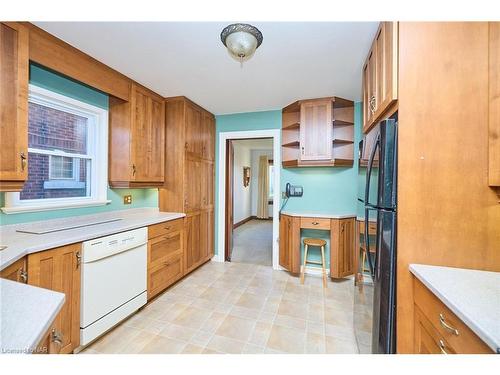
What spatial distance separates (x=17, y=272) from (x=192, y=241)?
1.85 m

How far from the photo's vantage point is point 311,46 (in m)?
1.71

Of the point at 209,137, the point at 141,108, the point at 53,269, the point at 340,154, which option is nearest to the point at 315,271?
the point at 340,154

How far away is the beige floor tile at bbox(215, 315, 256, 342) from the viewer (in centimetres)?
178

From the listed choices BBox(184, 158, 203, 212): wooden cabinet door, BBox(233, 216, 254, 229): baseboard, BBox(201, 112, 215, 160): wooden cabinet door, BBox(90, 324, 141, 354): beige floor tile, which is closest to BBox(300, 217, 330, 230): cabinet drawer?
BBox(184, 158, 203, 212): wooden cabinet door

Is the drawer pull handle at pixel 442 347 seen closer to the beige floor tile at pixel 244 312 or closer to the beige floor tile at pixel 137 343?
the beige floor tile at pixel 244 312

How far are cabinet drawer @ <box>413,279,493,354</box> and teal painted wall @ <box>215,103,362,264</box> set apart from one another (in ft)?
6.62

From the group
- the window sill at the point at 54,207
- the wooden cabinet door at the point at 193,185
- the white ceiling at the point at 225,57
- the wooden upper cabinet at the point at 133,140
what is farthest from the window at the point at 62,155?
the wooden cabinet door at the point at 193,185

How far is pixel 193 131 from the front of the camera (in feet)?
9.79

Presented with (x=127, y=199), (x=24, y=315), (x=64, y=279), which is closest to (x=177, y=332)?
(x=64, y=279)

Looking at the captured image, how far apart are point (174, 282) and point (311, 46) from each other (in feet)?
9.37

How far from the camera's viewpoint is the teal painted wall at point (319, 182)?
3.00m

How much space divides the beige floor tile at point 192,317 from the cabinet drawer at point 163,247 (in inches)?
23.0

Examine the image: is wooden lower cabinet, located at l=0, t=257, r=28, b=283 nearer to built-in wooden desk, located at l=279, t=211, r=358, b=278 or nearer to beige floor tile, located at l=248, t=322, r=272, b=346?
beige floor tile, located at l=248, t=322, r=272, b=346

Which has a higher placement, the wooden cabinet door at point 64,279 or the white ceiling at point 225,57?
the white ceiling at point 225,57
